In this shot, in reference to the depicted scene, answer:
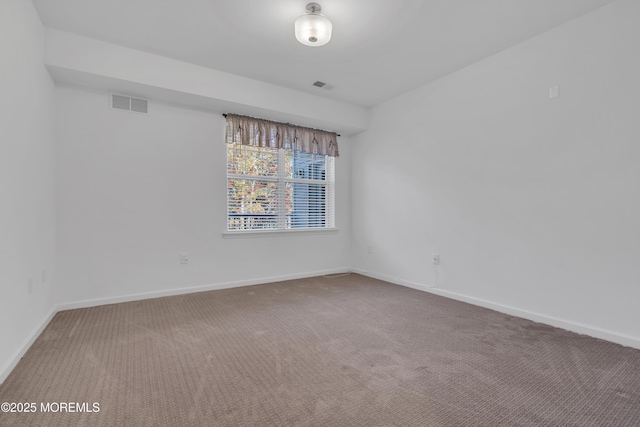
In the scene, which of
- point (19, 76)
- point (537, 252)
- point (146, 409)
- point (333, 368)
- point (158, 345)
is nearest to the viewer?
point (146, 409)

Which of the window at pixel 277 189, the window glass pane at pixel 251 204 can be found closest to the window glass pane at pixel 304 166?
the window at pixel 277 189

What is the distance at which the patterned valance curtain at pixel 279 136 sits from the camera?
404 cm

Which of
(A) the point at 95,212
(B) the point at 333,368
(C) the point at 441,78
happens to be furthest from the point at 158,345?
(C) the point at 441,78

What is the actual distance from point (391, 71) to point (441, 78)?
668 mm

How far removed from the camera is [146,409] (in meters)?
1.54

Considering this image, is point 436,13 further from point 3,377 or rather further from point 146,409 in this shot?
point 3,377

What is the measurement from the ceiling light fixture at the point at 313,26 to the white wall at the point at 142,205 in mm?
1889

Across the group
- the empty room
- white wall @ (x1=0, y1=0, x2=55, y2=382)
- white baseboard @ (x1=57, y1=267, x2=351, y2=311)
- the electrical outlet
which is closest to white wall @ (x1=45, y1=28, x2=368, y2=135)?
the empty room

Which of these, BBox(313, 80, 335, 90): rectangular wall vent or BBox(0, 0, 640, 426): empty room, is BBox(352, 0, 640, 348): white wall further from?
A: BBox(313, 80, 335, 90): rectangular wall vent

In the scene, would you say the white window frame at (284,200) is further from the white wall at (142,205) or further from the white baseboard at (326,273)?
the white baseboard at (326,273)

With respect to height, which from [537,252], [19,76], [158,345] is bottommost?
[158,345]

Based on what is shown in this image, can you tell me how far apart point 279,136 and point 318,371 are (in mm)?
3260

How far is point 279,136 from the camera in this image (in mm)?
4352

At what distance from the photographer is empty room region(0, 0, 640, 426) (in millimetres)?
1778
